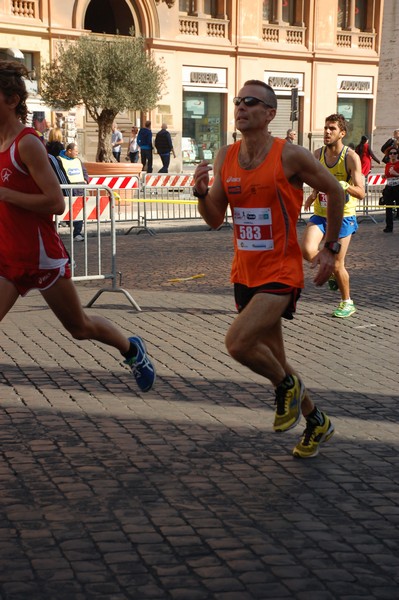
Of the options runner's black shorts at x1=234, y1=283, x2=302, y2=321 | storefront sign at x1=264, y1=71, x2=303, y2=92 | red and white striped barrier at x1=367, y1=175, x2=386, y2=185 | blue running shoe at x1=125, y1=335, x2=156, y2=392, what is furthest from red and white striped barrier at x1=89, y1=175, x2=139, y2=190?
storefront sign at x1=264, y1=71, x2=303, y2=92

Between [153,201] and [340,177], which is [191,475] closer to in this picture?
[340,177]

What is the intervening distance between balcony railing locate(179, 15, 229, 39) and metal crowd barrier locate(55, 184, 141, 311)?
84.5 feet

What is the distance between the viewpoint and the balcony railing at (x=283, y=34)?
4462 centimetres

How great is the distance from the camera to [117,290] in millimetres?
10719

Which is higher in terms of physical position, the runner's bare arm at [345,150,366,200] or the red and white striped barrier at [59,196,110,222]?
the runner's bare arm at [345,150,366,200]

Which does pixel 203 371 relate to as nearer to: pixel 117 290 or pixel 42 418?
A: pixel 42 418

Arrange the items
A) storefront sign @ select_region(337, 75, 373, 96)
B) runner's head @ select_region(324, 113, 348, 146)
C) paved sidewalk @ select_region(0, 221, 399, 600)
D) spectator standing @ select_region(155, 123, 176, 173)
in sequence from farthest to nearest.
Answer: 1. storefront sign @ select_region(337, 75, 373, 96)
2. spectator standing @ select_region(155, 123, 176, 173)
3. runner's head @ select_region(324, 113, 348, 146)
4. paved sidewalk @ select_region(0, 221, 399, 600)

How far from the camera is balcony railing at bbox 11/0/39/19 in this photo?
35.8 metres

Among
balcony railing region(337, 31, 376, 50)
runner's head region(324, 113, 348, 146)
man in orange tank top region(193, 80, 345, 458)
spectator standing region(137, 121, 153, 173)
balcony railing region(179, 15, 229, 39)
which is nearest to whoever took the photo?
man in orange tank top region(193, 80, 345, 458)

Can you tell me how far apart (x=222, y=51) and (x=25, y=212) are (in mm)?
38073

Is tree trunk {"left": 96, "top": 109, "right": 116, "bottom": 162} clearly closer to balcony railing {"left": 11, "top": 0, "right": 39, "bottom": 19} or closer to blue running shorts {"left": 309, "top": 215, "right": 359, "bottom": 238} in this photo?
balcony railing {"left": 11, "top": 0, "right": 39, "bottom": 19}

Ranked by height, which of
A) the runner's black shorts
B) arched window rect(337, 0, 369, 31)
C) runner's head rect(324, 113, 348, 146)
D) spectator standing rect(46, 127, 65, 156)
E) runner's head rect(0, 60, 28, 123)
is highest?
arched window rect(337, 0, 369, 31)

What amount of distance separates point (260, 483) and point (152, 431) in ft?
3.53

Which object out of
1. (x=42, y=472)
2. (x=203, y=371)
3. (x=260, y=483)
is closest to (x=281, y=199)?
(x=260, y=483)
